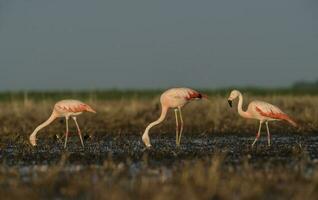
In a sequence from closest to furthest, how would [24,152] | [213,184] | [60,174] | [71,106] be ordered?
1. [213,184]
2. [60,174]
3. [24,152]
4. [71,106]

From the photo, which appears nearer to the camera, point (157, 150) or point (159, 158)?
point (159, 158)

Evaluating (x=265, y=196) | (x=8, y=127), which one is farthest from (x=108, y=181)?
(x=8, y=127)

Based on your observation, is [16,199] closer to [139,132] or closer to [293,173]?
[293,173]

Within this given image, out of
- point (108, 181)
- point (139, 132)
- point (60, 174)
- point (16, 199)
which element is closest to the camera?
point (16, 199)

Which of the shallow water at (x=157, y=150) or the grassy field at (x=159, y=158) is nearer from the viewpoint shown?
the grassy field at (x=159, y=158)

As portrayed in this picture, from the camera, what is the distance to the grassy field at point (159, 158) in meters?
8.29

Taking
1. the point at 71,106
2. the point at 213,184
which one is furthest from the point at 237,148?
the point at 213,184

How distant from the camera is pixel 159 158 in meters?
12.6

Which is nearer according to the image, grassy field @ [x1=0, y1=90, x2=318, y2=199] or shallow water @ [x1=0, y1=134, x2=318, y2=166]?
grassy field @ [x1=0, y1=90, x2=318, y2=199]

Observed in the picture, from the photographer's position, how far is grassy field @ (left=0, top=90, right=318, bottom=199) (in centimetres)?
829

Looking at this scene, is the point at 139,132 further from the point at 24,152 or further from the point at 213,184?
the point at 213,184

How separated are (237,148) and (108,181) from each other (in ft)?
20.2

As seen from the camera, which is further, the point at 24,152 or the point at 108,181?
the point at 24,152

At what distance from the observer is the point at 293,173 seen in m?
9.52
